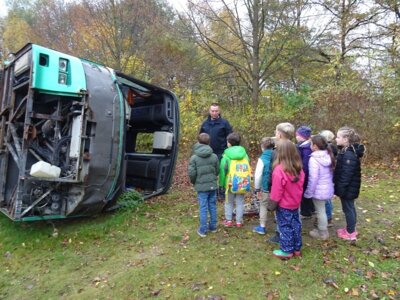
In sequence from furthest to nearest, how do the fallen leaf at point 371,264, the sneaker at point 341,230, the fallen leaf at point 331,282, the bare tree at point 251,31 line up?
the bare tree at point 251,31 < the sneaker at point 341,230 < the fallen leaf at point 371,264 < the fallen leaf at point 331,282

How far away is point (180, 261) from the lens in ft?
13.8

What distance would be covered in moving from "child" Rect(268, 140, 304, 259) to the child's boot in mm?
591

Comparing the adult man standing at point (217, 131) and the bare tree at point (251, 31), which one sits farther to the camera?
the bare tree at point (251, 31)

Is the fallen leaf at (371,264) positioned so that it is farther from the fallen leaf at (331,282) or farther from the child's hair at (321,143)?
the child's hair at (321,143)

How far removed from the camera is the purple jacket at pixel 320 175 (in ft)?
14.2

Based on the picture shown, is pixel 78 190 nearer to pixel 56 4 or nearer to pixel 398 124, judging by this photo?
pixel 398 124

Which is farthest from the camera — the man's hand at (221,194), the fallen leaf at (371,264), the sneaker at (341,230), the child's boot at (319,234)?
the man's hand at (221,194)

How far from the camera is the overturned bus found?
183 inches

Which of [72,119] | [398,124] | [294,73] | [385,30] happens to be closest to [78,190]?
[72,119]

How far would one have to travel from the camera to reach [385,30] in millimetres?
14672

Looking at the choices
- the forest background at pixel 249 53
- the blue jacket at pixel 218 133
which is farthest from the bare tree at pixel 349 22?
the blue jacket at pixel 218 133

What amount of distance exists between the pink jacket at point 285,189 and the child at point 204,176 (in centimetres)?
100

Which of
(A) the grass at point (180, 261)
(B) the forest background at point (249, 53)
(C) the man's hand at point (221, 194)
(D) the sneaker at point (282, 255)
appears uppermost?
(B) the forest background at point (249, 53)

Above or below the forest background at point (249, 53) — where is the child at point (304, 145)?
below
